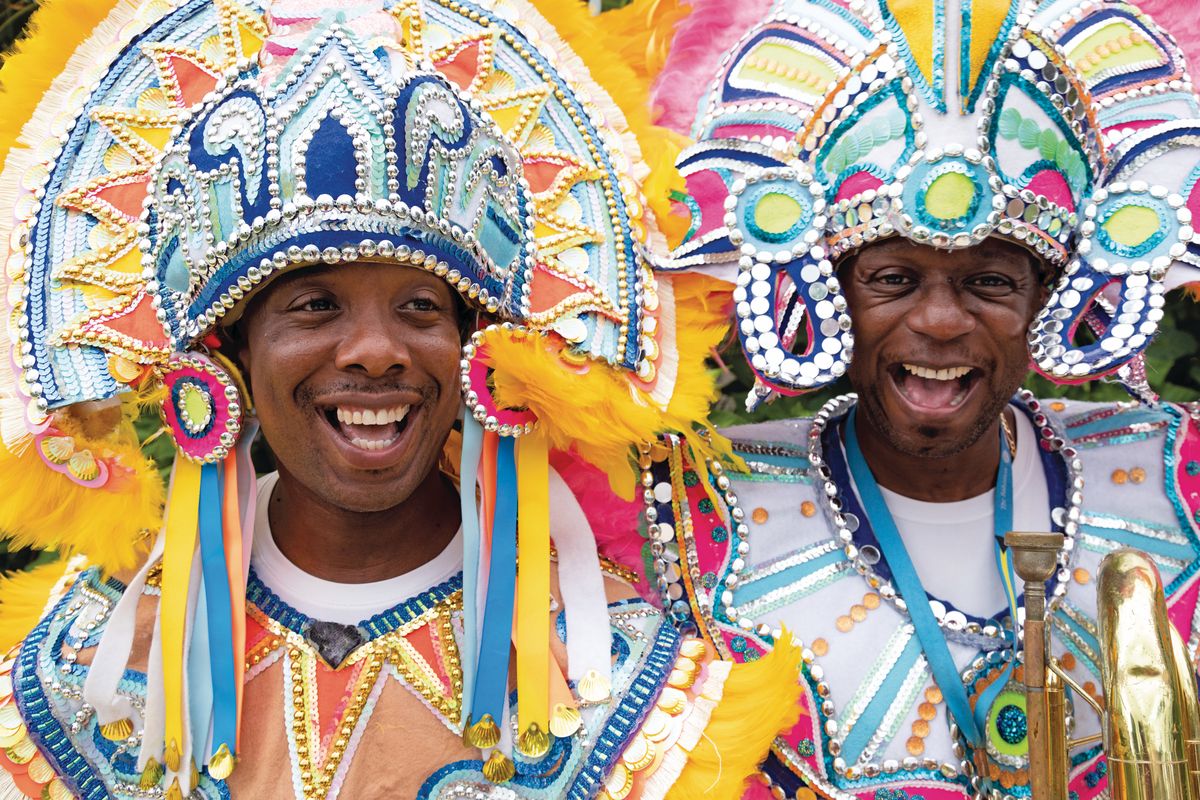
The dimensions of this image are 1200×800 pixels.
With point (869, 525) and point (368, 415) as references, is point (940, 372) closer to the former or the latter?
point (869, 525)

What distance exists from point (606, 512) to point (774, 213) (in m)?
0.62

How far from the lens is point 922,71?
2.42 metres

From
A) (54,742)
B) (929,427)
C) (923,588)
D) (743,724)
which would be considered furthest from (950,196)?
(54,742)

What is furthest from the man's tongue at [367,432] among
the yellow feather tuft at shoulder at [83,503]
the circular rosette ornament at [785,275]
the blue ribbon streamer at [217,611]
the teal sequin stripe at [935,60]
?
the teal sequin stripe at [935,60]

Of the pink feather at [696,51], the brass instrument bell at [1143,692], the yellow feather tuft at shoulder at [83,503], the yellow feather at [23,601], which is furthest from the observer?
the pink feather at [696,51]

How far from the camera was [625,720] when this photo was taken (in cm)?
223

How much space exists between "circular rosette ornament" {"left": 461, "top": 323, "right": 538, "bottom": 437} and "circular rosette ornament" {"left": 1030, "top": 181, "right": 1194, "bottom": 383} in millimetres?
911

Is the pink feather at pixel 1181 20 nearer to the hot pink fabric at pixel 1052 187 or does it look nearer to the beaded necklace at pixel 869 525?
the hot pink fabric at pixel 1052 187

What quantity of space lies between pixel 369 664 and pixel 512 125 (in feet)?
3.03

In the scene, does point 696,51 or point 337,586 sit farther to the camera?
point 696,51

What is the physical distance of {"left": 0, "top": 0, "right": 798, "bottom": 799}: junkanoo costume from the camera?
2145 mm

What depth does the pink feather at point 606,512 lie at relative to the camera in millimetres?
2586

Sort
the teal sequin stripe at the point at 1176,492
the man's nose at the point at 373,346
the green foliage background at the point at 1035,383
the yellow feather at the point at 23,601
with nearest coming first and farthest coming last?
the man's nose at the point at 373,346
the yellow feather at the point at 23,601
the teal sequin stripe at the point at 1176,492
the green foliage background at the point at 1035,383

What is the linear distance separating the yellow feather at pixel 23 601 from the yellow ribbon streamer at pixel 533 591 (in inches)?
33.9
